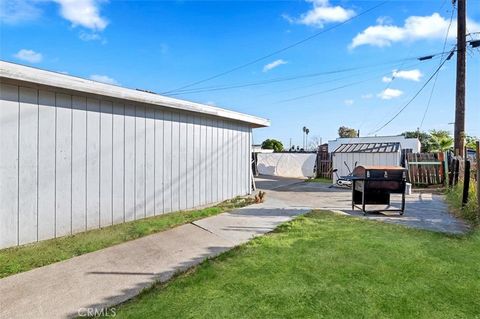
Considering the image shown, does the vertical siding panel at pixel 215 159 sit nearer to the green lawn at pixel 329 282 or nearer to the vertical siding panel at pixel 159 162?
the vertical siding panel at pixel 159 162

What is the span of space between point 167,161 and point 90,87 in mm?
2127

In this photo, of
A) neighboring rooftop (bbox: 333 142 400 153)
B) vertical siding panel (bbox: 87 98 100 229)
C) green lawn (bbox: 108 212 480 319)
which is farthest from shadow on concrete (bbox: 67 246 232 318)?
neighboring rooftop (bbox: 333 142 400 153)

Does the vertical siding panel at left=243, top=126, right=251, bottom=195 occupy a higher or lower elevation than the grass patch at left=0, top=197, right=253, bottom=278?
higher

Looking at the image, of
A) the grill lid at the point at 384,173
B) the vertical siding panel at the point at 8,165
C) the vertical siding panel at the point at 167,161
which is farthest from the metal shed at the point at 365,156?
the vertical siding panel at the point at 8,165

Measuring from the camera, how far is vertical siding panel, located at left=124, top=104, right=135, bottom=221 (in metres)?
5.25

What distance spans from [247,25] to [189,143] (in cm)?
579

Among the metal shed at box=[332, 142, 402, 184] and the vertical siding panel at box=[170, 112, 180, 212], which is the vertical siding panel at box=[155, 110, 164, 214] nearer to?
the vertical siding panel at box=[170, 112, 180, 212]

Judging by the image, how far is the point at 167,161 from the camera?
6.08 meters

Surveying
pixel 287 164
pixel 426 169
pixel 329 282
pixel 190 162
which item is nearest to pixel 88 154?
pixel 190 162

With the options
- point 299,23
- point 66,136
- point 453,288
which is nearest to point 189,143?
point 66,136

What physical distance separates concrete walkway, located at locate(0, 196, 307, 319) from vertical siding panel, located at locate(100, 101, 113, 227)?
111 centimetres

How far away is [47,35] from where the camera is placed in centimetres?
602

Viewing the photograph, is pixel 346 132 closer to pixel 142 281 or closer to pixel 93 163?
pixel 93 163

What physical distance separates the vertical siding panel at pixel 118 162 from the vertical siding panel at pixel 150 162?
20.8 inches
